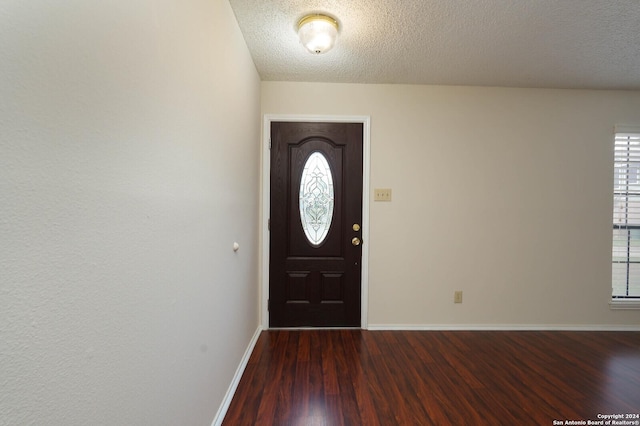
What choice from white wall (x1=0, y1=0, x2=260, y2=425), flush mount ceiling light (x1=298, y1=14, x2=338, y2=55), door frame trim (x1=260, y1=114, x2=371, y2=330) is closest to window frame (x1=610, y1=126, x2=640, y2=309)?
door frame trim (x1=260, y1=114, x2=371, y2=330)

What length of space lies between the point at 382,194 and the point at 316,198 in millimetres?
684

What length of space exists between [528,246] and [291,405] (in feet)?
8.98

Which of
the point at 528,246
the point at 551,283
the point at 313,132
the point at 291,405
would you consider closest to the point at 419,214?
the point at 528,246

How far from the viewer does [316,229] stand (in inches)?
106

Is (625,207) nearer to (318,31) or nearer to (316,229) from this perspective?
(316,229)

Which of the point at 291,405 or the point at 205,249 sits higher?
the point at 205,249

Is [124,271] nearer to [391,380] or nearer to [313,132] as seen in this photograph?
[391,380]

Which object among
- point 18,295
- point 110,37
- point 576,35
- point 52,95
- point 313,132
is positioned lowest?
point 18,295

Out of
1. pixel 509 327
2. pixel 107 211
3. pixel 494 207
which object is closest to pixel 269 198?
pixel 107 211

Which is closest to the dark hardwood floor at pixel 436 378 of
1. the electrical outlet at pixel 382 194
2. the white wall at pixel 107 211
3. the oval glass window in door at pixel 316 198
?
the white wall at pixel 107 211

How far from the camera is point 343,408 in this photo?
A: 1613 millimetres

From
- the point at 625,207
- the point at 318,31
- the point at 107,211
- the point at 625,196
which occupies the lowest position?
the point at 107,211

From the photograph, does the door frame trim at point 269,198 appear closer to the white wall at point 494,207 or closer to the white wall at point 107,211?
the white wall at point 494,207

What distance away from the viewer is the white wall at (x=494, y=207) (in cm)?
268
